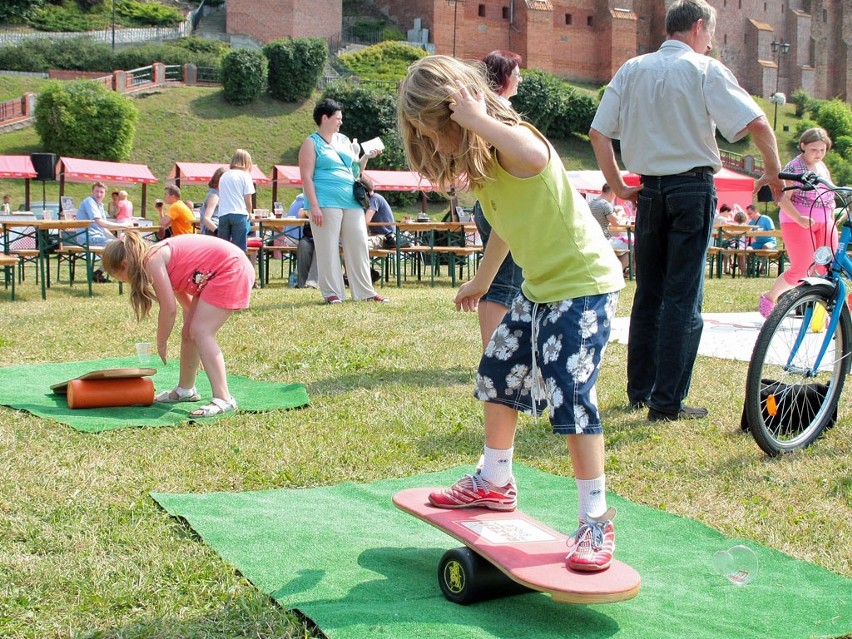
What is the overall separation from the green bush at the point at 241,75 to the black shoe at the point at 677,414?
44.5m

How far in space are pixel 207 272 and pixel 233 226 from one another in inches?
249

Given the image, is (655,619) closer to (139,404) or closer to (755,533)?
(755,533)

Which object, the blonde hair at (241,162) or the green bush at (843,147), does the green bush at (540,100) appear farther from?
the blonde hair at (241,162)

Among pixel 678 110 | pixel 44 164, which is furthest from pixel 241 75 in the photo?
pixel 678 110

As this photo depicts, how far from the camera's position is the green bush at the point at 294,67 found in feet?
160

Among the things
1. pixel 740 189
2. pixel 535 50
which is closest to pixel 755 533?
pixel 740 189

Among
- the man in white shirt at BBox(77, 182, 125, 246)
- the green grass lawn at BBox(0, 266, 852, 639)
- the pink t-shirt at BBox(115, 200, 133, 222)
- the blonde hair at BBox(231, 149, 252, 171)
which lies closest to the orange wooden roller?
the green grass lawn at BBox(0, 266, 852, 639)

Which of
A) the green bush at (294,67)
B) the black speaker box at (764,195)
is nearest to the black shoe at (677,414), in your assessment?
the black speaker box at (764,195)

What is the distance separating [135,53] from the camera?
50.9m

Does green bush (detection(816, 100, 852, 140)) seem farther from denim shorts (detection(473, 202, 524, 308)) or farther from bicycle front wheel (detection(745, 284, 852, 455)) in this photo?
denim shorts (detection(473, 202, 524, 308))

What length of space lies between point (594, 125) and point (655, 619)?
10.3 ft

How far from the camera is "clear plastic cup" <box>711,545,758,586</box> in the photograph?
111 inches

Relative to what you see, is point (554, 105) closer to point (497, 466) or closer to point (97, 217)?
point (97, 217)

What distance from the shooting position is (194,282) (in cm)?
506
